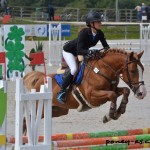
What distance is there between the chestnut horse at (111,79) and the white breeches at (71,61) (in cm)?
20

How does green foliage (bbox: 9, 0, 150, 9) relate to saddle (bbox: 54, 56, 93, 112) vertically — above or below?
above

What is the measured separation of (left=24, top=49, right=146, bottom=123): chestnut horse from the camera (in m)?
8.27

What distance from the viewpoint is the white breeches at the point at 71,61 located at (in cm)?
889

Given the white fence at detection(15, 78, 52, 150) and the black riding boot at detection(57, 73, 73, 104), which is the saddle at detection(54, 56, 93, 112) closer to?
the black riding boot at detection(57, 73, 73, 104)

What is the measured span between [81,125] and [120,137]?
11.6ft

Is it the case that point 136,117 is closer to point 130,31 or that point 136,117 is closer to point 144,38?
point 144,38

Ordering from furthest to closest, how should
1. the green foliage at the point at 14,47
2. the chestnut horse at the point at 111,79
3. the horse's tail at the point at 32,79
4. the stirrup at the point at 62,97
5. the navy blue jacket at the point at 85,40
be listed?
1. the green foliage at the point at 14,47
2. the horse's tail at the point at 32,79
3. the stirrup at the point at 62,97
4. the navy blue jacket at the point at 85,40
5. the chestnut horse at the point at 111,79

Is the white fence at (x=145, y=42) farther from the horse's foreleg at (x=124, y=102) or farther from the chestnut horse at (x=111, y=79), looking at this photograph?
the horse's foreleg at (x=124, y=102)

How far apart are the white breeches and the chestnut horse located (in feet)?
0.65

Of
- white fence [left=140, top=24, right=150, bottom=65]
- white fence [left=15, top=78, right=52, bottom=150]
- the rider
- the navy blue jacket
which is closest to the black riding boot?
the rider

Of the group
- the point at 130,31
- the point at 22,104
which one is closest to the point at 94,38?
the point at 22,104

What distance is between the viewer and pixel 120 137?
6.99 metres

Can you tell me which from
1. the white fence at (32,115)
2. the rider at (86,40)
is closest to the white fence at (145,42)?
the rider at (86,40)

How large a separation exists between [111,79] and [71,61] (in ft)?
2.44
